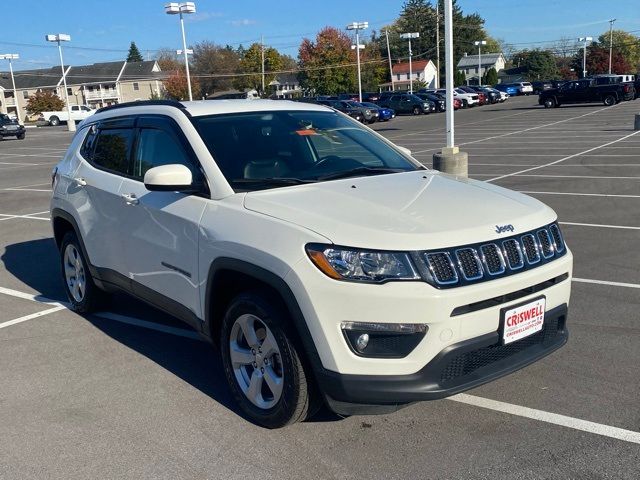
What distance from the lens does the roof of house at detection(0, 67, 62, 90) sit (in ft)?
323

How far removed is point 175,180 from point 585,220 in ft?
22.9

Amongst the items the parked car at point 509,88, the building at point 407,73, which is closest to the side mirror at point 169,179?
the parked car at point 509,88

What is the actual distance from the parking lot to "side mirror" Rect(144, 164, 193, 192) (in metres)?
1.35

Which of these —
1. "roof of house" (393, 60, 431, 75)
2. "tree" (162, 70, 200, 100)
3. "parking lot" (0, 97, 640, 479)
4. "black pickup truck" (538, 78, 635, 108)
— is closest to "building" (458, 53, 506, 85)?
"roof of house" (393, 60, 431, 75)

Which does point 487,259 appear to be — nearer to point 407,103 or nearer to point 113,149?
point 113,149

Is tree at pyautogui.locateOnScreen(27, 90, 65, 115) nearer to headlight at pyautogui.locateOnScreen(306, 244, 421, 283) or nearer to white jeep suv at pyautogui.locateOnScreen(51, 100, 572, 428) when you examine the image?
white jeep suv at pyautogui.locateOnScreen(51, 100, 572, 428)

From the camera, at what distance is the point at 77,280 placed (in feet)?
20.1

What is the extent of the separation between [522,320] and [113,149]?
11.8ft

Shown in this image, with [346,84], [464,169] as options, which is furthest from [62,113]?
[464,169]

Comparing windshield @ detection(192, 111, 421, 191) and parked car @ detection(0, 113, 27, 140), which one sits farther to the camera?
parked car @ detection(0, 113, 27, 140)

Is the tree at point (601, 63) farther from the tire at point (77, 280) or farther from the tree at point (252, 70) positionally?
the tire at point (77, 280)

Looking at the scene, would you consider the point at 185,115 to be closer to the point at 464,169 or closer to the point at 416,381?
the point at 416,381

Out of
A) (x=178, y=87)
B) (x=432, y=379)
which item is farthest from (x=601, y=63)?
(x=432, y=379)

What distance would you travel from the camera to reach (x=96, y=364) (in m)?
4.92
